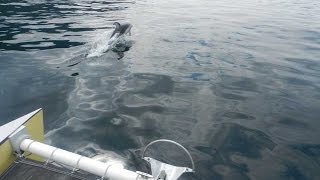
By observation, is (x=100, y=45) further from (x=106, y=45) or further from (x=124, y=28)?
(x=124, y=28)

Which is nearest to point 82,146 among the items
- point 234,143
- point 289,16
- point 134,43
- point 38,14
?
point 234,143

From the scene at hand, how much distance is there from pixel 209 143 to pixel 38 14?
19.9 m

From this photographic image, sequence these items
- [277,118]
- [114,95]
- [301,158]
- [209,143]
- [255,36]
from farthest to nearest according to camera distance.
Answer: [255,36], [114,95], [277,118], [209,143], [301,158]

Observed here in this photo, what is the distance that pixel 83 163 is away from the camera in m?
4.74

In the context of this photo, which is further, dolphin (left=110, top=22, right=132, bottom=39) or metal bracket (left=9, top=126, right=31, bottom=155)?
dolphin (left=110, top=22, right=132, bottom=39)

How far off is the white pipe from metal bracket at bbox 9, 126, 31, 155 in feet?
0.21

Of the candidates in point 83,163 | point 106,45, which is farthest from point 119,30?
point 83,163

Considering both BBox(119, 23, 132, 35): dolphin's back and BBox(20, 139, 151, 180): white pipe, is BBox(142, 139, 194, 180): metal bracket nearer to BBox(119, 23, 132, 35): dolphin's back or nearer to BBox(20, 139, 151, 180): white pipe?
BBox(20, 139, 151, 180): white pipe

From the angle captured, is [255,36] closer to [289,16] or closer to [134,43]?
[134,43]

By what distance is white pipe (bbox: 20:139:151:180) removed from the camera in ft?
14.9

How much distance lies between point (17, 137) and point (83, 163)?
1.30 metres

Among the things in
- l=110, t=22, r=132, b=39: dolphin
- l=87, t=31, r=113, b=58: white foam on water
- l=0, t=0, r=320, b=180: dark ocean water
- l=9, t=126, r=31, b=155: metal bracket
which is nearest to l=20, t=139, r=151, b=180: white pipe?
l=9, t=126, r=31, b=155: metal bracket

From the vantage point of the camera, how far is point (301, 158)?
732 centimetres

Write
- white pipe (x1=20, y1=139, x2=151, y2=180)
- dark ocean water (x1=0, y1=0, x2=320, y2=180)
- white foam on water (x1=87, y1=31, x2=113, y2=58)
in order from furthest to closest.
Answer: white foam on water (x1=87, y1=31, x2=113, y2=58) → dark ocean water (x1=0, y1=0, x2=320, y2=180) → white pipe (x1=20, y1=139, x2=151, y2=180)
